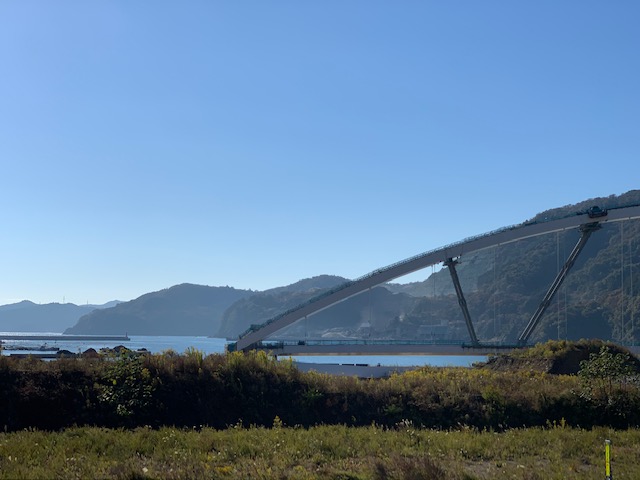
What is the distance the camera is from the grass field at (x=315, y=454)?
40.6 ft

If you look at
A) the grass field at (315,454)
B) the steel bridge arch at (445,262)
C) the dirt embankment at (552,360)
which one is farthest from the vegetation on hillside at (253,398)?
the steel bridge arch at (445,262)

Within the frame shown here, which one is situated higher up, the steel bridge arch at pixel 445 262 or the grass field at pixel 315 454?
the steel bridge arch at pixel 445 262

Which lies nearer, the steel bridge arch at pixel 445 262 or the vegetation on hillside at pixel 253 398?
the vegetation on hillside at pixel 253 398

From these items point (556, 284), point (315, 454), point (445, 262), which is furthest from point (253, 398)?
point (556, 284)

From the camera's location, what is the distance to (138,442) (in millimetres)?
14750

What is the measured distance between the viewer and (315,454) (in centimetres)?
1438

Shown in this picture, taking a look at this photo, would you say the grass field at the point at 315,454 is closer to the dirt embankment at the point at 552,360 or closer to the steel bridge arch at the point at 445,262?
the dirt embankment at the point at 552,360

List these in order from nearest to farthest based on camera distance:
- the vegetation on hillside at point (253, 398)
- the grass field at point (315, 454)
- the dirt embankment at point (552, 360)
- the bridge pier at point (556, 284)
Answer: the grass field at point (315, 454)
the vegetation on hillside at point (253, 398)
the dirt embankment at point (552, 360)
the bridge pier at point (556, 284)

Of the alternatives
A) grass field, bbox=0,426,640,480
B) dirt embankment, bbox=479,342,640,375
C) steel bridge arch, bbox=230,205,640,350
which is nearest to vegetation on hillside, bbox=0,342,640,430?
grass field, bbox=0,426,640,480

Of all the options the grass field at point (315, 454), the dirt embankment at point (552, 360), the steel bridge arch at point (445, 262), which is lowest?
the dirt embankment at point (552, 360)

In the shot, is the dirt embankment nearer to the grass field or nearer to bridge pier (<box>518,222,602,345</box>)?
bridge pier (<box>518,222,602,345</box>)

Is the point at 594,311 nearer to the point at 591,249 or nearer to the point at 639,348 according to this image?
the point at 591,249

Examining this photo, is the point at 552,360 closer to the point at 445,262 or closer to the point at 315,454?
the point at 445,262

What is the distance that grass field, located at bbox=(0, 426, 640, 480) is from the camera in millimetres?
12383
